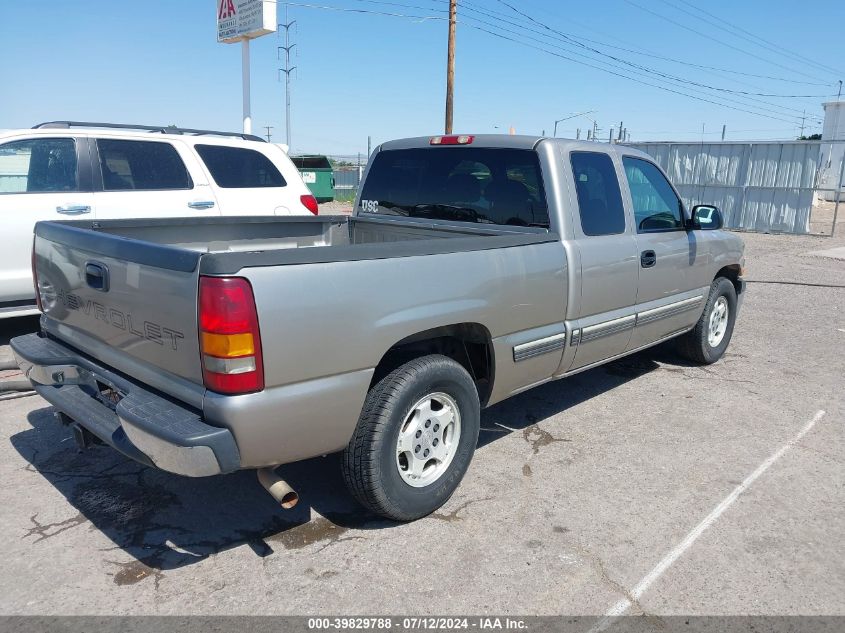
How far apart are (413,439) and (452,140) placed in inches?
86.6

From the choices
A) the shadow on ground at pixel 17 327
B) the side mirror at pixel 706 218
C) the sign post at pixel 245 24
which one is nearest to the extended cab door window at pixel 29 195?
the shadow on ground at pixel 17 327

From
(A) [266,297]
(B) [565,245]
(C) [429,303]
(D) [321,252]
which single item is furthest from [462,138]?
(A) [266,297]

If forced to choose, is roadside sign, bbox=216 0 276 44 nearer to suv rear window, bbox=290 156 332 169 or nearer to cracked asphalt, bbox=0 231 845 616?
suv rear window, bbox=290 156 332 169

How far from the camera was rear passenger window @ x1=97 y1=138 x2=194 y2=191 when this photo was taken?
6289 mm

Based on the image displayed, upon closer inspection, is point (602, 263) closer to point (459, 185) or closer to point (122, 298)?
point (459, 185)

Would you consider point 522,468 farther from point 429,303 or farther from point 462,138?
point 462,138

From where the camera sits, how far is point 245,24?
55.1ft

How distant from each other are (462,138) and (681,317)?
227 centimetres

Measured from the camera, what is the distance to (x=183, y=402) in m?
2.79

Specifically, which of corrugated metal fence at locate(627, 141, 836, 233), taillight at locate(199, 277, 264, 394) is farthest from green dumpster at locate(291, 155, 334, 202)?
taillight at locate(199, 277, 264, 394)

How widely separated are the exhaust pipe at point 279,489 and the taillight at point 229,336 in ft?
1.54

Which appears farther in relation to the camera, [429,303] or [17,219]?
[17,219]

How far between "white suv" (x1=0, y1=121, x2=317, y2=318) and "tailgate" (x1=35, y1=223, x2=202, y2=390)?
2.57m

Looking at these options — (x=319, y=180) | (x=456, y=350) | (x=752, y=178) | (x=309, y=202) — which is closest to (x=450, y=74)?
(x=319, y=180)
